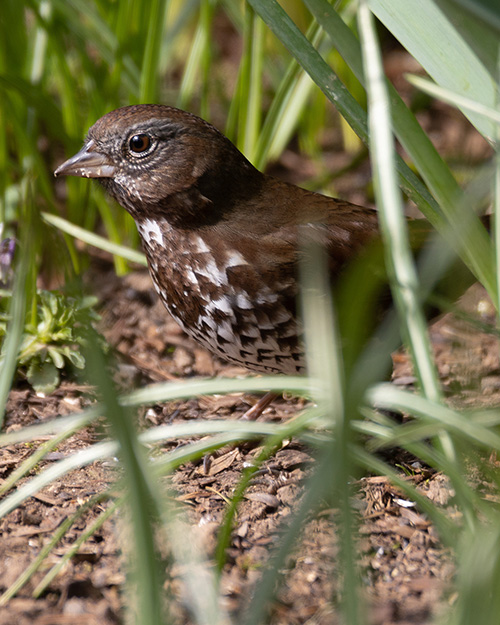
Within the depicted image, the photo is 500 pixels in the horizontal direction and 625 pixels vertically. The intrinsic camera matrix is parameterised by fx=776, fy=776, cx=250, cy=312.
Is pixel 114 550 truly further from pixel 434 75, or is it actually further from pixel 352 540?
pixel 434 75

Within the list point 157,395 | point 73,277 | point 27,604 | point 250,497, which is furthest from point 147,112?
point 27,604

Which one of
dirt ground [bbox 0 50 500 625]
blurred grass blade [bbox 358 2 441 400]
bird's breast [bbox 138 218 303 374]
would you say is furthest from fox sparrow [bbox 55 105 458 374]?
blurred grass blade [bbox 358 2 441 400]

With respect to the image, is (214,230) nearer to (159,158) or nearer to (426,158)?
(159,158)

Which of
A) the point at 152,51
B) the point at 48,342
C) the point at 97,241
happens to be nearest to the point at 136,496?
the point at 48,342

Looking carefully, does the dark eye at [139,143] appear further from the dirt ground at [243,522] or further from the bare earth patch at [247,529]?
the bare earth patch at [247,529]

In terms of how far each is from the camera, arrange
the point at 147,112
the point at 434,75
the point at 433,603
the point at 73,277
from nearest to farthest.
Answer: the point at 433,603, the point at 434,75, the point at 147,112, the point at 73,277

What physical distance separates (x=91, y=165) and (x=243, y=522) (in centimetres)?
119

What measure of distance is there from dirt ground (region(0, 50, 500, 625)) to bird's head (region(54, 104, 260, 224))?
1.52ft

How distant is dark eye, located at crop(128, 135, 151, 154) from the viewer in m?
2.39

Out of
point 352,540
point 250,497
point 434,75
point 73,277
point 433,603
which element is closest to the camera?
point 352,540

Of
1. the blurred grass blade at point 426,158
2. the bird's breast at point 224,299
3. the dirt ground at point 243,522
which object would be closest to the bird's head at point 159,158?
the bird's breast at point 224,299

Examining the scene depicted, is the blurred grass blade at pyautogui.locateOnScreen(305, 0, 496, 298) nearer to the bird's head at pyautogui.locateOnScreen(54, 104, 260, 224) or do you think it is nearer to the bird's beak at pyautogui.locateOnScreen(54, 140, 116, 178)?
the bird's head at pyautogui.locateOnScreen(54, 104, 260, 224)

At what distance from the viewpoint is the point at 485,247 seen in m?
1.81

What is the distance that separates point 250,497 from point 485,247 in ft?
3.14
